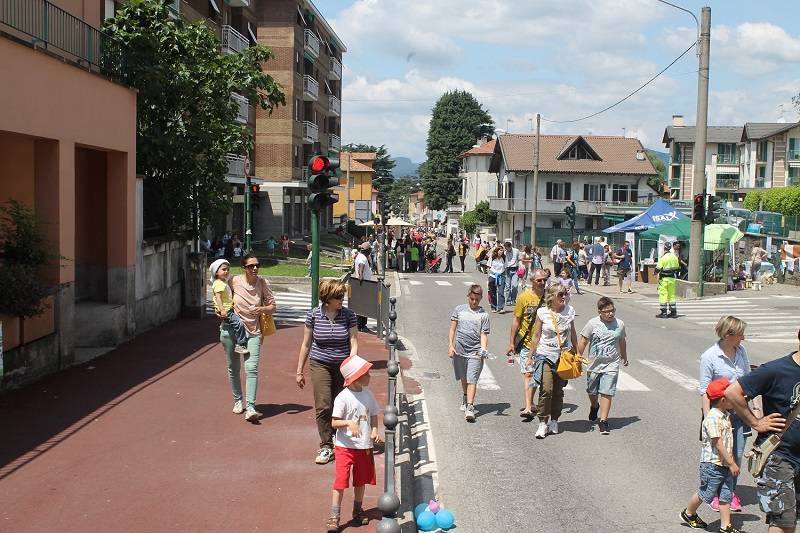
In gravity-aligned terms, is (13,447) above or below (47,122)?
below

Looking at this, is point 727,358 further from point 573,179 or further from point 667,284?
point 573,179

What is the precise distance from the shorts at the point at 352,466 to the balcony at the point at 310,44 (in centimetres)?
5368

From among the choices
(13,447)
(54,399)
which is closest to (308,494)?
(13,447)

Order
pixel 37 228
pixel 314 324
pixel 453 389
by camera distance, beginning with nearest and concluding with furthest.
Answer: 1. pixel 314 324
2. pixel 37 228
3. pixel 453 389

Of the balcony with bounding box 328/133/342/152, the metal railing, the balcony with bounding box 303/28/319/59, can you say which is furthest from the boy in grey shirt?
the balcony with bounding box 328/133/342/152

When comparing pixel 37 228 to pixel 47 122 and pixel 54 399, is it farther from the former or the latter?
pixel 54 399

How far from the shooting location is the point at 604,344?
1016 centimetres

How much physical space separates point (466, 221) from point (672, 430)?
76580mm

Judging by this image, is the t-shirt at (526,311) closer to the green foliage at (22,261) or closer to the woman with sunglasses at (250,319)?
the woman with sunglasses at (250,319)

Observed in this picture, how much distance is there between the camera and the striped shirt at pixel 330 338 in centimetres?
830

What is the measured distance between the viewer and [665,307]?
23156 mm

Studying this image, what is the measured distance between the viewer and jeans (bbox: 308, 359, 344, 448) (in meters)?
8.30

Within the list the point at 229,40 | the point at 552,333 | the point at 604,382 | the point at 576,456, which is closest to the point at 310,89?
the point at 229,40

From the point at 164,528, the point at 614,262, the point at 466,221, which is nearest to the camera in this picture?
the point at 164,528
